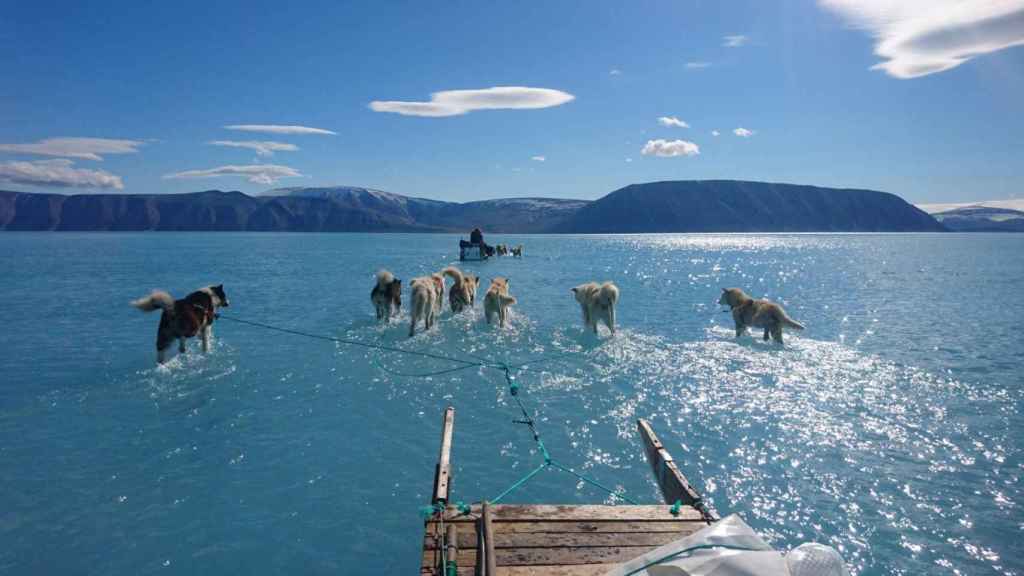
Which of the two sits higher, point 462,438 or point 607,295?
point 607,295

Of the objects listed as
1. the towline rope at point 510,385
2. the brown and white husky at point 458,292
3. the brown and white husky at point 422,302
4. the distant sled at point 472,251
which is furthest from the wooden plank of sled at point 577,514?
the distant sled at point 472,251

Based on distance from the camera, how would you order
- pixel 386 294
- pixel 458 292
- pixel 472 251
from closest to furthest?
pixel 386 294 < pixel 458 292 < pixel 472 251

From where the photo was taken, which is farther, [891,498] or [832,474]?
[832,474]

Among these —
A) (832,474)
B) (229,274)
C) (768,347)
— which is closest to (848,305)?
(768,347)

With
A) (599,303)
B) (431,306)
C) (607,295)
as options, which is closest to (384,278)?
(431,306)

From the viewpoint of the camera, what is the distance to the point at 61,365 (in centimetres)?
1395

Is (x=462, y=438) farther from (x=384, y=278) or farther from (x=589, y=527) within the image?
(x=384, y=278)

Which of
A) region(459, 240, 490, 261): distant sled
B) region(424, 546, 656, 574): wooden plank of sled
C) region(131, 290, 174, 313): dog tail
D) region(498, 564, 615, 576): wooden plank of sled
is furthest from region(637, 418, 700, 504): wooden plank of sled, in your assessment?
region(459, 240, 490, 261): distant sled

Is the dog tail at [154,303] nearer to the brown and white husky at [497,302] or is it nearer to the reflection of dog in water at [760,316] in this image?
the brown and white husky at [497,302]

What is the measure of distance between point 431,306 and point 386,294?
2518mm

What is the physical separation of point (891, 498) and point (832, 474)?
0.81 metres

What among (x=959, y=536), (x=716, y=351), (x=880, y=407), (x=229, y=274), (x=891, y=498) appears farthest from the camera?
(x=229, y=274)

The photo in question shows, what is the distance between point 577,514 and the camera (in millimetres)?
5766

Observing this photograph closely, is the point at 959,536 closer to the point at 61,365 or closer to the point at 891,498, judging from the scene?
the point at 891,498
